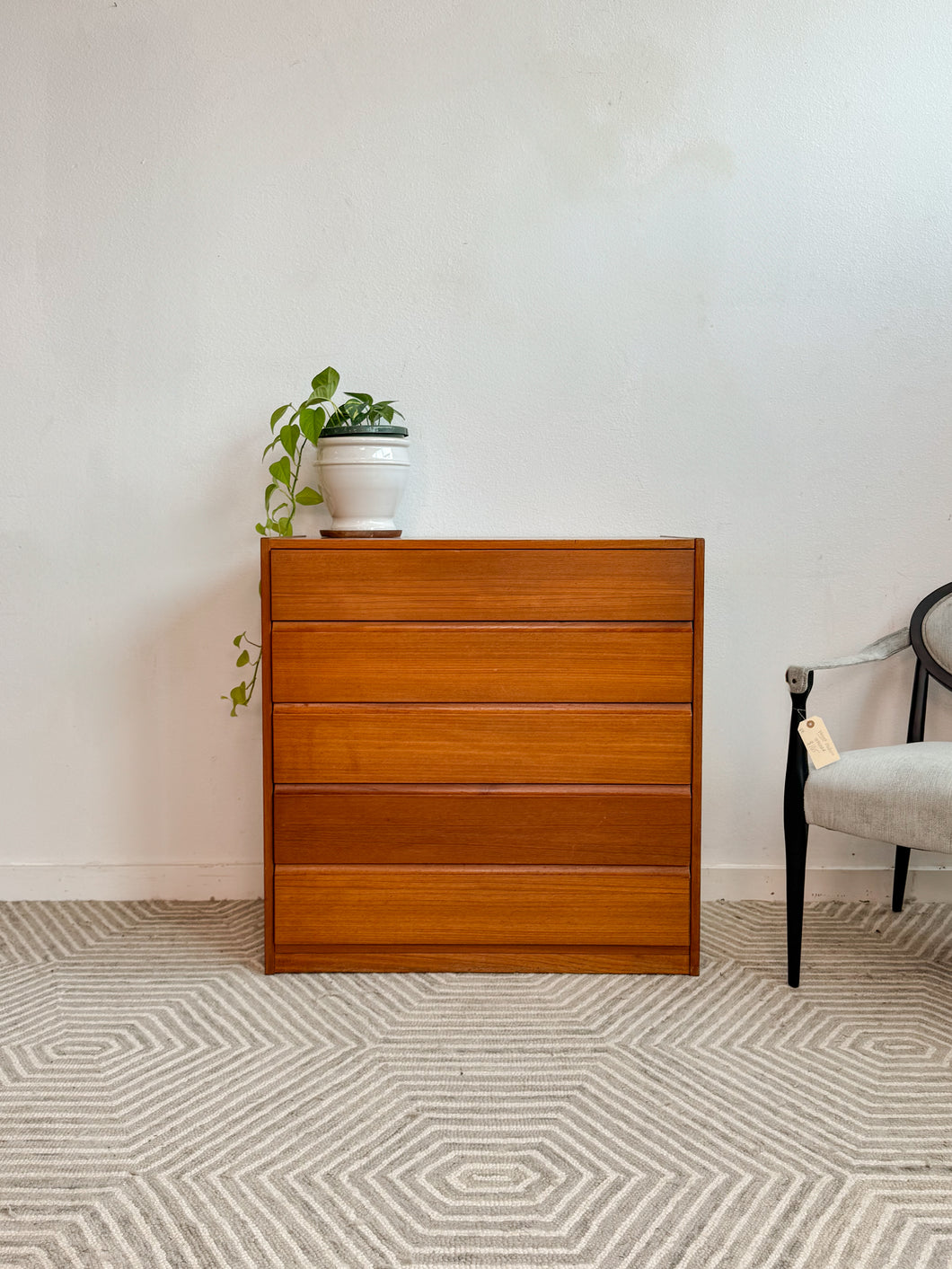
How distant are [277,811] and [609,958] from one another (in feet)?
2.52

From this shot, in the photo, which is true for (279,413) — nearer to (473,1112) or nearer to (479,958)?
(479,958)

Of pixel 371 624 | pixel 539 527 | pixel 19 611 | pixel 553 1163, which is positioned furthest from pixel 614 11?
pixel 553 1163

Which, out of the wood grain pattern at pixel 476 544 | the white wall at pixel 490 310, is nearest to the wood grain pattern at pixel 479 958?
the white wall at pixel 490 310

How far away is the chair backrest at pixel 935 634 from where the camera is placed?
2.43m

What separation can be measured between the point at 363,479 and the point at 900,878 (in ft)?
5.35

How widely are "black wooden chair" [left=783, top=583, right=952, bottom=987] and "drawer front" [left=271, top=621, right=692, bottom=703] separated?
0.28 meters

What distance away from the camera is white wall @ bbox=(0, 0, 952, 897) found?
2531mm

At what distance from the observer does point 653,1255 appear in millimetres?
1306

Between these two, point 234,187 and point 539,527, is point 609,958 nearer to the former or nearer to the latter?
point 539,527

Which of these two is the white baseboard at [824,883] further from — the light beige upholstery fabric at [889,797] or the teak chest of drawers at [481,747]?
the light beige upholstery fabric at [889,797]

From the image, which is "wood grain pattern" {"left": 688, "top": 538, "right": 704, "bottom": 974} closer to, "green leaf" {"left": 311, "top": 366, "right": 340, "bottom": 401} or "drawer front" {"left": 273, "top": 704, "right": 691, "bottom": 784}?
"drawer front" {"left": 273, "top": 704, "right": 691, "bottom": 784}

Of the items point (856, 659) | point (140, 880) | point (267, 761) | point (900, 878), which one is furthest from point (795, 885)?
point (140, 880)

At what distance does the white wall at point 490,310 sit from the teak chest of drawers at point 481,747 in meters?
0.50

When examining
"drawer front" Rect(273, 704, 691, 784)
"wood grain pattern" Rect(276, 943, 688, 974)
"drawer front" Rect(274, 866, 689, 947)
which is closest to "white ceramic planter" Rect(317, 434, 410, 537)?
"drawer front" Rect(273, 704, 691, 784)
